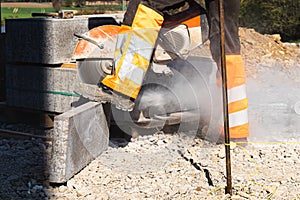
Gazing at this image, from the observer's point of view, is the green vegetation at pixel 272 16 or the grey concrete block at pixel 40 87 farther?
the green vegetation at pixel 272 16

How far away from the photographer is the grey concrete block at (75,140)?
4051mm

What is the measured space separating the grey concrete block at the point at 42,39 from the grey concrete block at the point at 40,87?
0.10 metres

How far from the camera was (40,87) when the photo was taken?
5668mm

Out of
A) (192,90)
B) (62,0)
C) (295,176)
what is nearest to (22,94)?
(192,90)

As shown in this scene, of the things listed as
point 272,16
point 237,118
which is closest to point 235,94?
point 237,118

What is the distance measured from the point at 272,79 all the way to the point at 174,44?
337cm

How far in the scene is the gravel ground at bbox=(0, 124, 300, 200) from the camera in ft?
13.0

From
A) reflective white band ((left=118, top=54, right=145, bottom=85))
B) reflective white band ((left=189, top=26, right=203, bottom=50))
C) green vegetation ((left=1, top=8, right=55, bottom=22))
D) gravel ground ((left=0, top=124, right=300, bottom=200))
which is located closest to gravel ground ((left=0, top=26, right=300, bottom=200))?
gravel ground ((left=0, top=124, right=300, bottom=200))

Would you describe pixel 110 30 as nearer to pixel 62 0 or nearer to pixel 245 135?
pixel 245 135

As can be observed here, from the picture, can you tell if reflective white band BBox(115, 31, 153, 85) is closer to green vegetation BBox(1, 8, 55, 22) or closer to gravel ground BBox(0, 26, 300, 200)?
gravel ground BBox(0, 26, 300, 200)

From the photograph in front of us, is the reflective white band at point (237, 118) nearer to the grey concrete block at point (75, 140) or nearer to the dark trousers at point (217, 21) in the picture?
the dark trousers at point (217, 21)

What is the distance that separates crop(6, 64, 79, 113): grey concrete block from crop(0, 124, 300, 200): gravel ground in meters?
0.63

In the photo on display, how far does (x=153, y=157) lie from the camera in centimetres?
473

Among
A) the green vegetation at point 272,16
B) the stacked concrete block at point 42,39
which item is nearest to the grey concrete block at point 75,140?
the stacked concrete block at point 42,39
